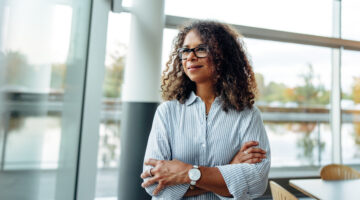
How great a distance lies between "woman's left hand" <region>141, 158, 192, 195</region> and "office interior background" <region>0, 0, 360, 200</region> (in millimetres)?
447

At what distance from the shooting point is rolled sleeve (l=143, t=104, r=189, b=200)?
102cm

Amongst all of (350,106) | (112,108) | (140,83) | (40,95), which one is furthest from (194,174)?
(350,106)

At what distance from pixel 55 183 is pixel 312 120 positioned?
399cm

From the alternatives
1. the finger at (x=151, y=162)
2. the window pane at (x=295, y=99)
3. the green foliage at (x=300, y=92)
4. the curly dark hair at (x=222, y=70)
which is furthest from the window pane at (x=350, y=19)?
the finger at (x=151, y=162)

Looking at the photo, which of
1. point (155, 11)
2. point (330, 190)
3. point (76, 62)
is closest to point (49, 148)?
point (76, 62)

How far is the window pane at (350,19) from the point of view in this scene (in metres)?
3.70

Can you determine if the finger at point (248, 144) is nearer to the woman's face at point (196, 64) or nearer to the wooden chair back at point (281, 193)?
the woman's face at point (196, 64)

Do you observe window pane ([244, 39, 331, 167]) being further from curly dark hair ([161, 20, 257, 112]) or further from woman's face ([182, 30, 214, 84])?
woman's face ([182, 30, 214, 84])

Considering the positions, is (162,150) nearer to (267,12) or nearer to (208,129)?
(208,129)

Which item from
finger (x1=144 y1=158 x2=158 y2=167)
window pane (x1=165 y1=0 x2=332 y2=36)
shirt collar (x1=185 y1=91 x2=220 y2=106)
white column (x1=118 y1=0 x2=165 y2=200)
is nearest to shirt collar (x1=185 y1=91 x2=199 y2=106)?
shirt collar (x1=185 y1=91 x2=220 y2=106)

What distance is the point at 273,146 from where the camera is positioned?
3.77m

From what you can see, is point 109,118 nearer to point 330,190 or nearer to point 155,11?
point 155,11

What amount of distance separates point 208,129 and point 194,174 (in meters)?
0.23

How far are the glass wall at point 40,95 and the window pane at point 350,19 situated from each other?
408 cm
